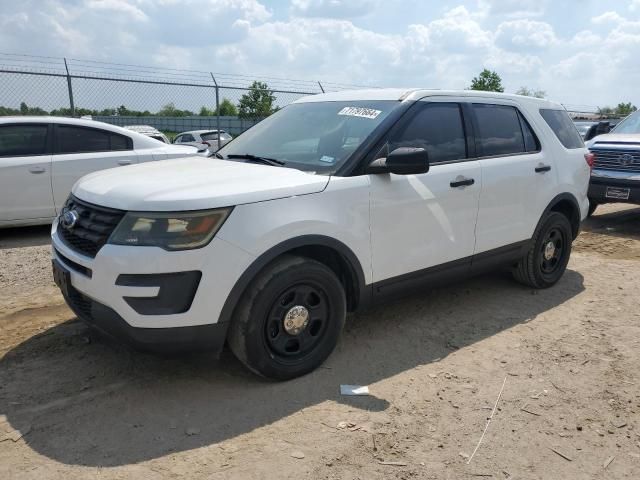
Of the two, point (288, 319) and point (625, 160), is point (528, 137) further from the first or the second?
point (625, 160)

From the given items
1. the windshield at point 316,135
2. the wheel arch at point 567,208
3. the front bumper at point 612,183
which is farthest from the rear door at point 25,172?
the front bumper at point 612,183

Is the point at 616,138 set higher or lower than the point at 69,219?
higher

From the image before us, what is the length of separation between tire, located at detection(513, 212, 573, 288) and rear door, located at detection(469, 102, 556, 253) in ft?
0.73

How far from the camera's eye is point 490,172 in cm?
444

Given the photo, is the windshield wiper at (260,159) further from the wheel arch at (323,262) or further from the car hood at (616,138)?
the car hood at (616,138)

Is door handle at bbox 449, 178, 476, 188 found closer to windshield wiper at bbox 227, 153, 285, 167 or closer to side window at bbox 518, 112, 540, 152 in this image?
side window at bbox 518, 112, 540, 152

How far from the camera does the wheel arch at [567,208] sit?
201 inches

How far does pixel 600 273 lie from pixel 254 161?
4114 mm

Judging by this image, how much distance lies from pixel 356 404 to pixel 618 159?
701 centimetres

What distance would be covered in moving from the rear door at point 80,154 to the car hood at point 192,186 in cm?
361

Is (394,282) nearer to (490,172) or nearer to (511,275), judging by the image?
(490,172)

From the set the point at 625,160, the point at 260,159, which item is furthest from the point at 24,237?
the point at 625,160

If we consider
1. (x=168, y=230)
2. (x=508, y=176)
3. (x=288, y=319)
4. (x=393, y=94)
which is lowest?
(x=288, y=319)

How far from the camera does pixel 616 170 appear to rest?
8367mm
